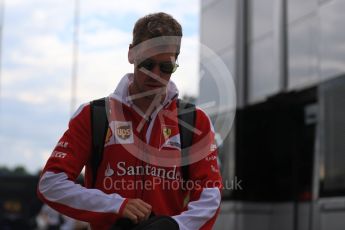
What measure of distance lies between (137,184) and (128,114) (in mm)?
299

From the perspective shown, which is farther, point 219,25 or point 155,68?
point 219,25

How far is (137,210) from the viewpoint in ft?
10.0

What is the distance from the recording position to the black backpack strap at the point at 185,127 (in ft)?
10.9

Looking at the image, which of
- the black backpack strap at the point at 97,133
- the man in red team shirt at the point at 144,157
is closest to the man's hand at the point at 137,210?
the man in red team shirt at the point at 144,157

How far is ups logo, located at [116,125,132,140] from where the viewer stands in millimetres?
3301

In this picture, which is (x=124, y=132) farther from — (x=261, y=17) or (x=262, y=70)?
(x=261, y=17)

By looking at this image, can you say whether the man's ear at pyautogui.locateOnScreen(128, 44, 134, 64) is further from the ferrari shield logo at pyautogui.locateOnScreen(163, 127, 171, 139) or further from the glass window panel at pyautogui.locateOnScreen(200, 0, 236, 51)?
the glass window panel at pyautogui.locateOnScreen(200, 0, 236, 51)

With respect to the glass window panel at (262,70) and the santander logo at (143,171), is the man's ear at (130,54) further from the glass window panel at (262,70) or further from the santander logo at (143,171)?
the glass window panel at (262,70)

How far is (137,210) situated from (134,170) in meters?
0.27

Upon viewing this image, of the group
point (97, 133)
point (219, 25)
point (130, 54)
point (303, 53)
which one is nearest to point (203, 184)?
point (97, 133)

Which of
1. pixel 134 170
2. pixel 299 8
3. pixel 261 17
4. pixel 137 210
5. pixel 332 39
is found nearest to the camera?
pixel 137 210

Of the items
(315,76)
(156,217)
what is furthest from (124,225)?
(315,76)

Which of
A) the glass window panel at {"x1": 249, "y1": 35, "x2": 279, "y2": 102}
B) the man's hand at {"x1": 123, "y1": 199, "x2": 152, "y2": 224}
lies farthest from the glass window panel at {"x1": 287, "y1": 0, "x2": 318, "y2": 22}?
the man's hand at {"x1": 123, "y1": 199, "x2": 152, "y2": 224}

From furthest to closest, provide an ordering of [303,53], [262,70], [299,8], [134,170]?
[262,70], [299,8], [303,53], [134,170]
